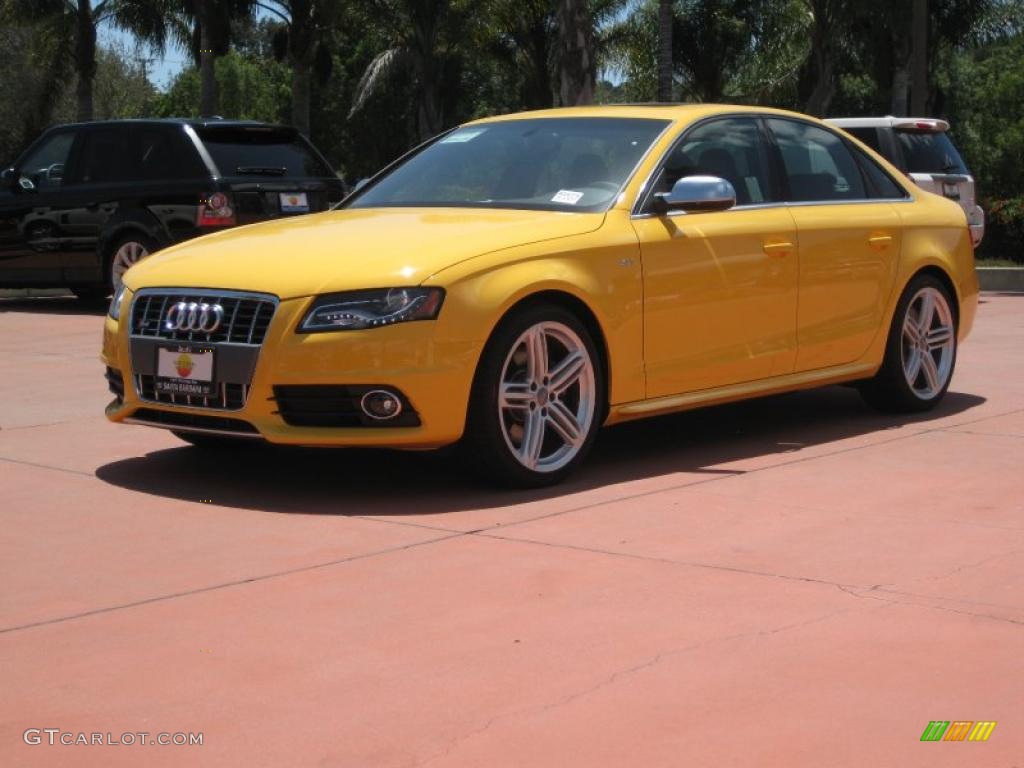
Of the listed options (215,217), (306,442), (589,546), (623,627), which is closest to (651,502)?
(589,546)

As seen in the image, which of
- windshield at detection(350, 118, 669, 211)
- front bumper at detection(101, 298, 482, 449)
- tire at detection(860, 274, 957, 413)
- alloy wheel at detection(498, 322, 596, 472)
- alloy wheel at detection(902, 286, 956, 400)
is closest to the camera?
front bumper at detection(101, 298, 482, 449)

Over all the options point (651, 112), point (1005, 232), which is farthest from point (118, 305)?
point (1005, 232)

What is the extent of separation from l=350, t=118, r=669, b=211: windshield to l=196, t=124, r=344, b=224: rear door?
6676 millimetres

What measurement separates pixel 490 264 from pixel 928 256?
124 inches

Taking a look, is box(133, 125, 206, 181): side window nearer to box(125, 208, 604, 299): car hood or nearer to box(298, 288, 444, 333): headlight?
box(125, 208, 604, 299): car hood

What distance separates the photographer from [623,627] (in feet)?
15.9

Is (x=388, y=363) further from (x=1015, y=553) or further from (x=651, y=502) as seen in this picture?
(x=1015, y=553)

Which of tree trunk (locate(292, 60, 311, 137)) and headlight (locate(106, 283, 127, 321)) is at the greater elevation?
tree trunk (locate(292, 60, 311, 137))

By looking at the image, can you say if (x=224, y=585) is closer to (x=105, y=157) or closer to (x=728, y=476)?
(x=728, y=476)

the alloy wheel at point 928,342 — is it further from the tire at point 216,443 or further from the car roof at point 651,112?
the tire at point 216,443

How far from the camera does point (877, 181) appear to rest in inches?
350

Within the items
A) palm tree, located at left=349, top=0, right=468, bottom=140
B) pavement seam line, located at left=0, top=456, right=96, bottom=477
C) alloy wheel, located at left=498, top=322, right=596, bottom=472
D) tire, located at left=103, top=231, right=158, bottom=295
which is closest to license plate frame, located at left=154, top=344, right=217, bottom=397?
pavement seam line, located at left=0, top=456, right=96, bottom=477

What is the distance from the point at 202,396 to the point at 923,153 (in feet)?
33.9

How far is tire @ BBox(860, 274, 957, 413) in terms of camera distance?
28.7ft
